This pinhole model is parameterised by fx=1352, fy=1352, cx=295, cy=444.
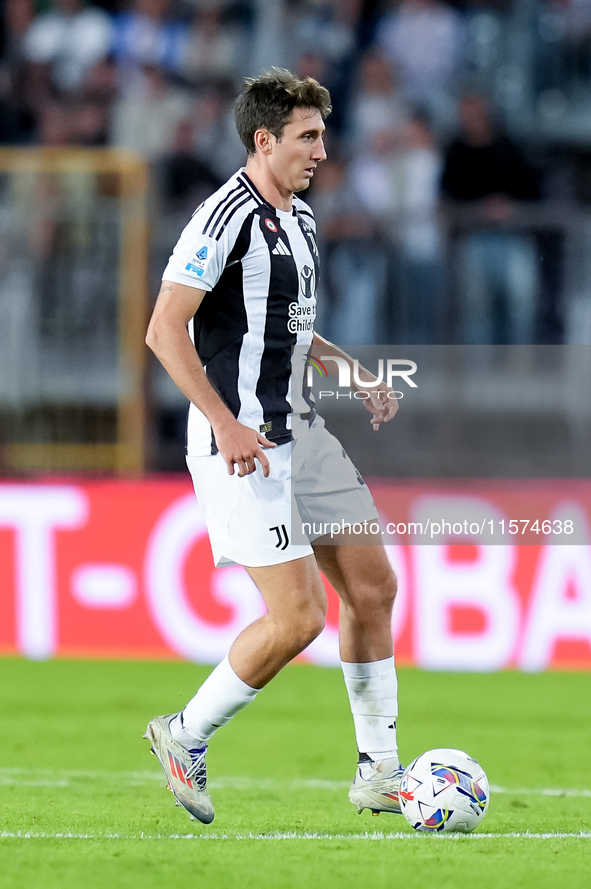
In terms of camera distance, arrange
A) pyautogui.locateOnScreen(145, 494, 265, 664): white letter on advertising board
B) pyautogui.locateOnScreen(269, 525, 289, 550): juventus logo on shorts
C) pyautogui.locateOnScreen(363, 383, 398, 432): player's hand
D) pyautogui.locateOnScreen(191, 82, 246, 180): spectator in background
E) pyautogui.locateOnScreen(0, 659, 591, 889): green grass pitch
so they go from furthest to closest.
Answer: pyautogui.locateOnScreen(191, 82, 246, 180): spectator in background → pyautogui.locateOnScreen(145, 494, 265, 664): white letter on advertising board → pyautogui.locateOnScreen(363, 383, 398, 432): player's hand → pyautogui.locateOnScreen(269, 525, 289, 550): juventus logo on shorts → pyautogui.locateOnScreen(0, 659, 591, 889): green grass pitch

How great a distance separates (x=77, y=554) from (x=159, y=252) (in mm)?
2175

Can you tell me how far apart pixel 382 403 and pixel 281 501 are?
24.1 inches

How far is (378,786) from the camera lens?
4309 mm

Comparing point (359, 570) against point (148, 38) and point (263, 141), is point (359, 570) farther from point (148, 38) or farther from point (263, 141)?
point (148, 38)

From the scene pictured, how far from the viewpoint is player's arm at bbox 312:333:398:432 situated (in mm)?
4555

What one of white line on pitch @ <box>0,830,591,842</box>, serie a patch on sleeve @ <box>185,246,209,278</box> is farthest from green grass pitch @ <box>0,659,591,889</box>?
serie a patch on sleeve @ <box>185,246,209,278</box>

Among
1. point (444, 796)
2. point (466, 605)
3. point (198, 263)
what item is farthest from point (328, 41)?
point (444, 796)

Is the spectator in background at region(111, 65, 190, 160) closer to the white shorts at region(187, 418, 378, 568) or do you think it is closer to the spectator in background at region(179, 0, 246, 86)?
the spectator in background at region(179, 0, 246, 86)

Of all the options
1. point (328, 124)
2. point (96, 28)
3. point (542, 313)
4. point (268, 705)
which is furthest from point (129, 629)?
point (96, 28)

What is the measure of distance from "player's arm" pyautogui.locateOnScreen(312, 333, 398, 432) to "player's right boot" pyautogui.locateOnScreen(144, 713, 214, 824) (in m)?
1.21

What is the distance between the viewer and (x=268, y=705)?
7.04 metres

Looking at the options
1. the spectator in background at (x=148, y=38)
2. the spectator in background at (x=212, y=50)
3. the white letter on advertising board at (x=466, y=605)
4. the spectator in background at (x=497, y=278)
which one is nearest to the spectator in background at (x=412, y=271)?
the spectator in background at (x=497, y=278)

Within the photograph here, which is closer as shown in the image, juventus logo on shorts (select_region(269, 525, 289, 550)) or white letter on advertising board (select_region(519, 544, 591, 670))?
juventus logo on shorts (select_region(269, 525, 289, 550))

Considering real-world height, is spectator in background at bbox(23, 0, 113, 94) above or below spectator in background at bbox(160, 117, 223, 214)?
above
